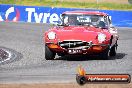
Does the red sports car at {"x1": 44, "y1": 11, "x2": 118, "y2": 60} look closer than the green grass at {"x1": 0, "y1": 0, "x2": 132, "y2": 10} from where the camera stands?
Yes

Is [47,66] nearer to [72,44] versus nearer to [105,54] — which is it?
[72,44]

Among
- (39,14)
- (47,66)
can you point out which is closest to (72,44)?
(47,66)

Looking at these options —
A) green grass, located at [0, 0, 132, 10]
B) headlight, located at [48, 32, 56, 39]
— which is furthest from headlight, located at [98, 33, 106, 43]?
green grass, located at [0, 0, 132, 10]

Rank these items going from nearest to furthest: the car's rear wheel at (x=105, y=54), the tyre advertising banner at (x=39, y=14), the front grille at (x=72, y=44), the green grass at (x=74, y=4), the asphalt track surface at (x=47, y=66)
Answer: the asphalt track surface at (x=47, y=66) < the front grille at (x=72, y=44) < the car's rear wheel at (x=105, y=54) < the tyre advertising banner at (x=39, y=14) < the green grass at (x=74, y=4)

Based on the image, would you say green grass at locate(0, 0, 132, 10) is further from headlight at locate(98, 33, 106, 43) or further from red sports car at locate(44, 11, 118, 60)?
headlight at locate(98, 33, 106, 43)

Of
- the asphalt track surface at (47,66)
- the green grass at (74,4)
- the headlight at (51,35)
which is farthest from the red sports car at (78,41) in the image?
the green grass at (74,4)

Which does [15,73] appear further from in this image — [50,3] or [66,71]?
[50,3]

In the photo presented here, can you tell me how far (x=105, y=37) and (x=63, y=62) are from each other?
1.40m

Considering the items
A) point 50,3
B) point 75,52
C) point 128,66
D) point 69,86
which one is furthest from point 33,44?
point 50,3

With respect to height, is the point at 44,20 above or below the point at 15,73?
below

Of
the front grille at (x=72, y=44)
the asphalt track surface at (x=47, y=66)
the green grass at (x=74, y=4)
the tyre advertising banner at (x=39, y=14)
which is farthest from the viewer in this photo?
the green grass at (x=74, y=4)

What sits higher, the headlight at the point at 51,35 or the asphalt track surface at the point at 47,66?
the headlight at the point at 51,35

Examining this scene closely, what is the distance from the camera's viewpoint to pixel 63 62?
15125mm

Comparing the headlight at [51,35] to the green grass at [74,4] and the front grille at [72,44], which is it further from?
the green grass at [74,4]
